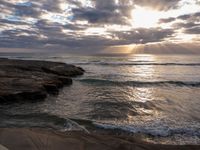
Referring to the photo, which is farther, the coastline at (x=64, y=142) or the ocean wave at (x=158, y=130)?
the ocean wave at (x=158, y=130)

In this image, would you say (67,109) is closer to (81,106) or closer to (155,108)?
(81,106)

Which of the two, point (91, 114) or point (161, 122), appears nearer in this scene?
point (161, 122)

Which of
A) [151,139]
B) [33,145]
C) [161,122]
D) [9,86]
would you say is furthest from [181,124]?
Answer: [9,86]

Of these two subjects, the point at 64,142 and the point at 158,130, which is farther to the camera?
the point at 158,130

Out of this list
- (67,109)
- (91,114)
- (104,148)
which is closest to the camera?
(104,148)

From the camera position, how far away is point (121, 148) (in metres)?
6.06

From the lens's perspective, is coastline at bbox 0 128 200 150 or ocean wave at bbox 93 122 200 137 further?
ocean wave at bbox 93 122 200 137

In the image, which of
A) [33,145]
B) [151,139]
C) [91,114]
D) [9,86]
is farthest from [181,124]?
[9,86]

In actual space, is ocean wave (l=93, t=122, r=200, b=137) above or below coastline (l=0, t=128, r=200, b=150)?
below

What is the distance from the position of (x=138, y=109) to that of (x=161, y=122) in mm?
2414

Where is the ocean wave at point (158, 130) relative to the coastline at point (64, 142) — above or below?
below

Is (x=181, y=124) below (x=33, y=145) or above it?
below

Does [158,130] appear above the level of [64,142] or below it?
below

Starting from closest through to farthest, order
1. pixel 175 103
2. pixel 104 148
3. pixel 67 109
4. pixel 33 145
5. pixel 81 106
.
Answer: pixel 33 145
pixel 104 148
pixel 67 109
pixel 81 106
pixel 175 103
